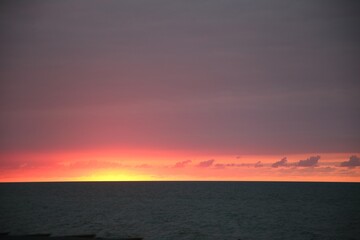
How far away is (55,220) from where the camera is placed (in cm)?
9394

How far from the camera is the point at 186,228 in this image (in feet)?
275

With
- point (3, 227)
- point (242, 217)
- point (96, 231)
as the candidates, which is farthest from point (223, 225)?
point (3, 227)

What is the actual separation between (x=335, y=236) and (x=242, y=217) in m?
33.0

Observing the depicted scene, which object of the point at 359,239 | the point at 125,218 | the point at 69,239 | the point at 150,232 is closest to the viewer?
the point at 69,239

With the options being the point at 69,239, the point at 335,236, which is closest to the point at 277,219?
the point at 335,236

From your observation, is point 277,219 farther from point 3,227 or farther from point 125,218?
point 3,227

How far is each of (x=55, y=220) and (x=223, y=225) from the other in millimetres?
34151

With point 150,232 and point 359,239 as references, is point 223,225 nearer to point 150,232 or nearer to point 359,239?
point 150,232

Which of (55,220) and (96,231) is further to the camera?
Result: (55,220)

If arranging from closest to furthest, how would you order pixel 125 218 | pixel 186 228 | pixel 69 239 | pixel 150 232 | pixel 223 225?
pixel 69 239 < pixel 150 232 < pixel 186 228 < pixel 223 225 < pixel 125 218

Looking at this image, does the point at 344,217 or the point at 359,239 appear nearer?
the point at 359,239

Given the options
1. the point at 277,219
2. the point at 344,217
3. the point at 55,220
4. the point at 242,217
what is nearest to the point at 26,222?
the point at 55,220

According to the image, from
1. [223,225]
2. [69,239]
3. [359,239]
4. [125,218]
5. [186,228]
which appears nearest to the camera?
[69,239]

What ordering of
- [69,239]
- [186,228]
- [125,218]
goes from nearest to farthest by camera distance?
[69,239] < [186,228] < [125,218]
